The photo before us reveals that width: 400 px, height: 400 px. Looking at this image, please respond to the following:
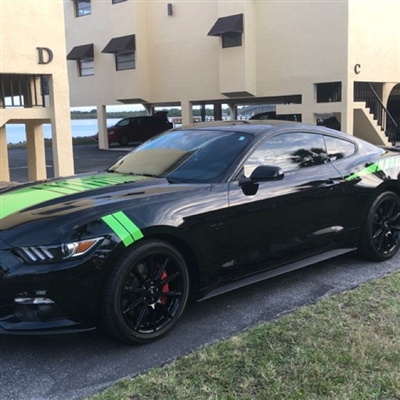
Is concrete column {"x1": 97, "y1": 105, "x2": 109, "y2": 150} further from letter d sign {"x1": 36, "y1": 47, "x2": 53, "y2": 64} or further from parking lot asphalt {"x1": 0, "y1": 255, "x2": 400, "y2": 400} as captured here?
parking lot asphalt {"x1": 0, "y1": 255, "x2": 400, "y2": 400}

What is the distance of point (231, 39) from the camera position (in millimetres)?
18047

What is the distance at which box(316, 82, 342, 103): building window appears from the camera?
16873 millimetres

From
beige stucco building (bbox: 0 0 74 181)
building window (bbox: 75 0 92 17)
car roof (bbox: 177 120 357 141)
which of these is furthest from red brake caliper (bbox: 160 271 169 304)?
building window (bbox: 75 0 92 17)

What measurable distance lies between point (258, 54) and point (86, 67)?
31.8 feet

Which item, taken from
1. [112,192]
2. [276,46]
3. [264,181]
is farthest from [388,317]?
[276,46]

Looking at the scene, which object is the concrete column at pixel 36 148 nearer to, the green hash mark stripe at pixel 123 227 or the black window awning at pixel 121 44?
the green hash mark stripe at pixel 123 227

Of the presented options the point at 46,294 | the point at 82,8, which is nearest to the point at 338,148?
the point at 46,294

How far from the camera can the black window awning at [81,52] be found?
23.4 m

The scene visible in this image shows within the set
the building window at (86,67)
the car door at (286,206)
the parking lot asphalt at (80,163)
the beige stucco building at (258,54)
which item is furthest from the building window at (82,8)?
the car door at (286,206)

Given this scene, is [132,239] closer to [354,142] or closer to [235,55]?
[354,142]

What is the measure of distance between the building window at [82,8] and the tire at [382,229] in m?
21.1

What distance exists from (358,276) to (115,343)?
2.51 metres

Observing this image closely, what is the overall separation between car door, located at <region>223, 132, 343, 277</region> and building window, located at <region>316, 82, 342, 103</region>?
12.5 m

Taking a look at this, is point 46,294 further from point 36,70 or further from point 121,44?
point 121,44
